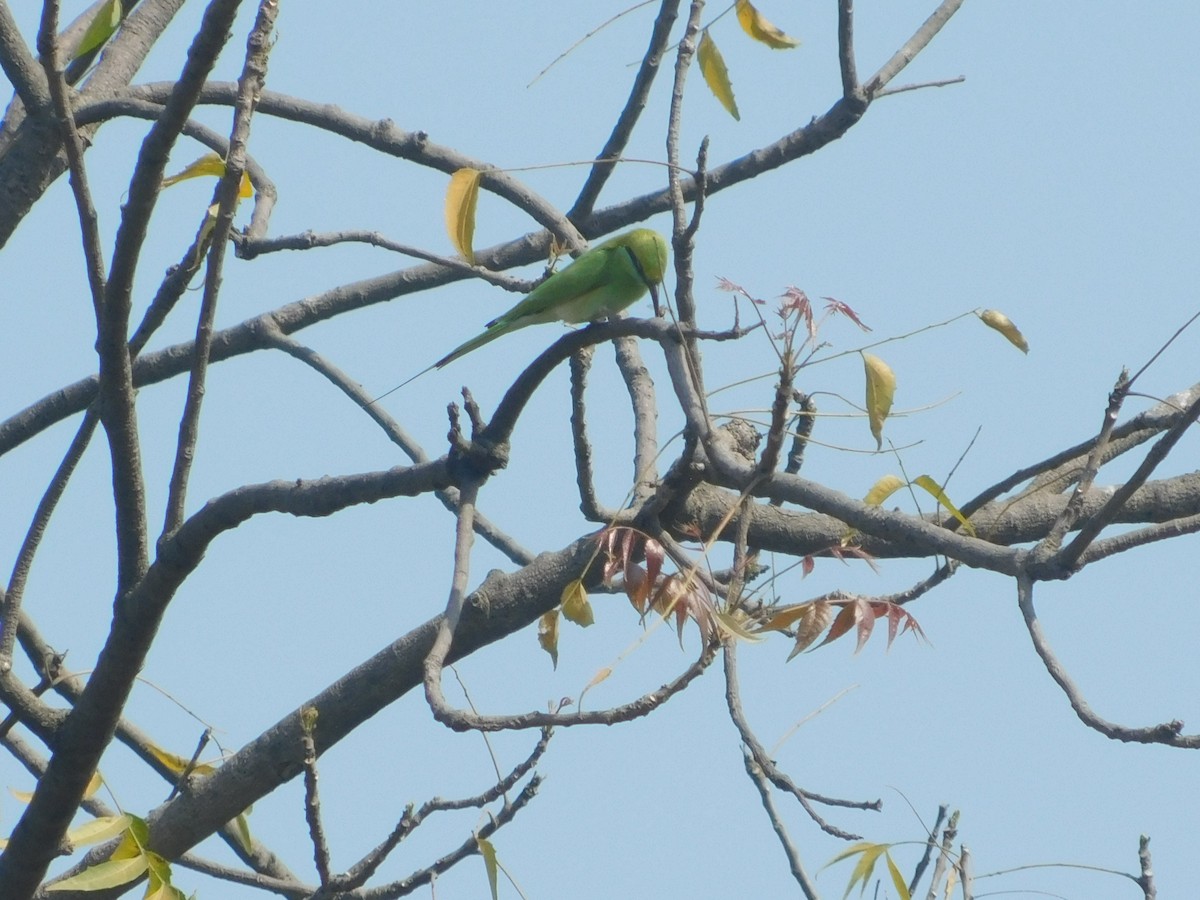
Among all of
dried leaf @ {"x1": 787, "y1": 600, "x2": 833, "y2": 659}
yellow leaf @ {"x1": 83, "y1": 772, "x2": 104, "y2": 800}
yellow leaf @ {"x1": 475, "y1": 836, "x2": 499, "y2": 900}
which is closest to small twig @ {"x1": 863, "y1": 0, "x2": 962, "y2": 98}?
dried leaf @ {"x1": 787, "y1": 600, "x2": 833, "y2": 659}

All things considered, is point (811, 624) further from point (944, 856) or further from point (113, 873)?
point (113, 873)

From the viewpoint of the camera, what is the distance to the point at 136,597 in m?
3.27

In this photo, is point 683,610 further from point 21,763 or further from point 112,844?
point 21,763

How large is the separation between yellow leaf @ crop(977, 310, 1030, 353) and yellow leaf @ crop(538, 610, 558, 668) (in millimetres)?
1377

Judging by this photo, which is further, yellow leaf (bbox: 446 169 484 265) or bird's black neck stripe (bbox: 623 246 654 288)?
bird's black neck stripe (bbox: 623 246 654 288)

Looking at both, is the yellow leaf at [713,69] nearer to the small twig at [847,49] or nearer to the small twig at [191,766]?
the small twig at [847,49]

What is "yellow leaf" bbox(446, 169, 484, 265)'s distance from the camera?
8.86ft

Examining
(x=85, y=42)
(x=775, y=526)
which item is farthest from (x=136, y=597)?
(x=775, y=526)

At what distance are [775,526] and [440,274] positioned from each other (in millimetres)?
2034

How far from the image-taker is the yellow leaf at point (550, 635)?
3340 mm

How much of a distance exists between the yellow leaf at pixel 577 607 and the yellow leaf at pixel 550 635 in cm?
20

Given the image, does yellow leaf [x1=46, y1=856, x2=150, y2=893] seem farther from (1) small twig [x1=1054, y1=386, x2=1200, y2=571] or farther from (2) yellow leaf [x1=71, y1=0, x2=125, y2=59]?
(1) small twig [x1=1054, y1=386, x2=1200, y2=571]

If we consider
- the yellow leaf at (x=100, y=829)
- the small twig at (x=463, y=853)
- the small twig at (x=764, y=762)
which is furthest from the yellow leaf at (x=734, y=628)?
the yellow leaf at (x=100, y=829)

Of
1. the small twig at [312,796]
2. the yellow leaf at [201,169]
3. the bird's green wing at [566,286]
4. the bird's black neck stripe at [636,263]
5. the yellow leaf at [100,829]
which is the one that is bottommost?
the small twig at [312,796]
